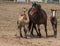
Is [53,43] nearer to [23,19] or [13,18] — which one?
[23,19]

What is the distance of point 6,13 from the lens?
21.3m

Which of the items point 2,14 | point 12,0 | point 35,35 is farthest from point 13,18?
point 12,0

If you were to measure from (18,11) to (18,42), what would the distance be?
1054 centimetres

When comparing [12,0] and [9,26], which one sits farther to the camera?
[12,0]

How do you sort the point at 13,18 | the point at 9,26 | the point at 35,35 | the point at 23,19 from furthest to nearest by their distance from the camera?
1. the point at 13,18
2. the point at 9,26
3. the point at 35,35
4. the point at 23,19

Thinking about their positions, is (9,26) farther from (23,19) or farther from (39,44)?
(39,44)

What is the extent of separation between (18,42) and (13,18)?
8197 mm

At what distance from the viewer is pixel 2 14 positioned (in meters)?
21.0

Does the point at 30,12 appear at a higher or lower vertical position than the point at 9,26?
higher

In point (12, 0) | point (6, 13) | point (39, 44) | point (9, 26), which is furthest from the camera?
point (12, 0)

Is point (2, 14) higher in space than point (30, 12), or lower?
lower

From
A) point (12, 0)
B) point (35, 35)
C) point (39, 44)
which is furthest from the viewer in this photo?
point (12, 0)

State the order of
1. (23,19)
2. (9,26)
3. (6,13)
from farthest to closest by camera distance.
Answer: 1. (6,13)
2. (9,26)
3. (23,19)

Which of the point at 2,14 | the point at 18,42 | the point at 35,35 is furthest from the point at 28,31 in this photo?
the point at 2,14
